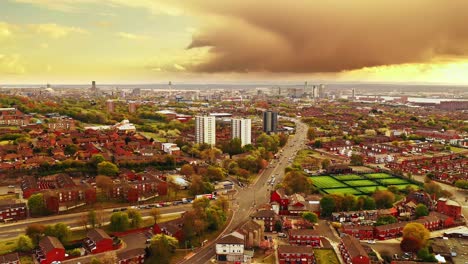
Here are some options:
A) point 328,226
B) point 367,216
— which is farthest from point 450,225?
point 328,226

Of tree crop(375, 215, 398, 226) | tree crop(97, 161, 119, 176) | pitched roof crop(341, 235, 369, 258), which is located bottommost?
tree crop(375, 215, 398, 226)

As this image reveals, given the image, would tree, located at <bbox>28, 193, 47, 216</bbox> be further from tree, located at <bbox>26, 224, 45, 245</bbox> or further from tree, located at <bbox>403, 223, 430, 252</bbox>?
tree, located at <bbox>403, 223, 430, 252</bbox>

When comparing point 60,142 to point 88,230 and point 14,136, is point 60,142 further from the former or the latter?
point 88,230

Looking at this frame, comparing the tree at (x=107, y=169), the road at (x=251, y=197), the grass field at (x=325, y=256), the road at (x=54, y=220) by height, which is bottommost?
the grass field at (x=325, y=256)

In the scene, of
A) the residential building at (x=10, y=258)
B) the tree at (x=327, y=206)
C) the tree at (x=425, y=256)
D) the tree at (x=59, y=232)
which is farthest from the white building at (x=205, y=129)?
the tree at (x=425, y=256)

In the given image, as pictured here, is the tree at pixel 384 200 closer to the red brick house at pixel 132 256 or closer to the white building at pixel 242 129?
the red brick house at pixel 132 256

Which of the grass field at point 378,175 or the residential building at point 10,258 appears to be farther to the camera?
the grass field at point 378,175

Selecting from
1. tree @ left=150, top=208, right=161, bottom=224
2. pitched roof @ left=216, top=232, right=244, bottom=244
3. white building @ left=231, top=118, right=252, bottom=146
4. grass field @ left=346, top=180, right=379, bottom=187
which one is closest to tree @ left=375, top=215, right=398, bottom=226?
grass field @ left=346, top=180, right=379, bottom=187

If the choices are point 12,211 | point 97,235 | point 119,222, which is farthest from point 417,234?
point 12,211
